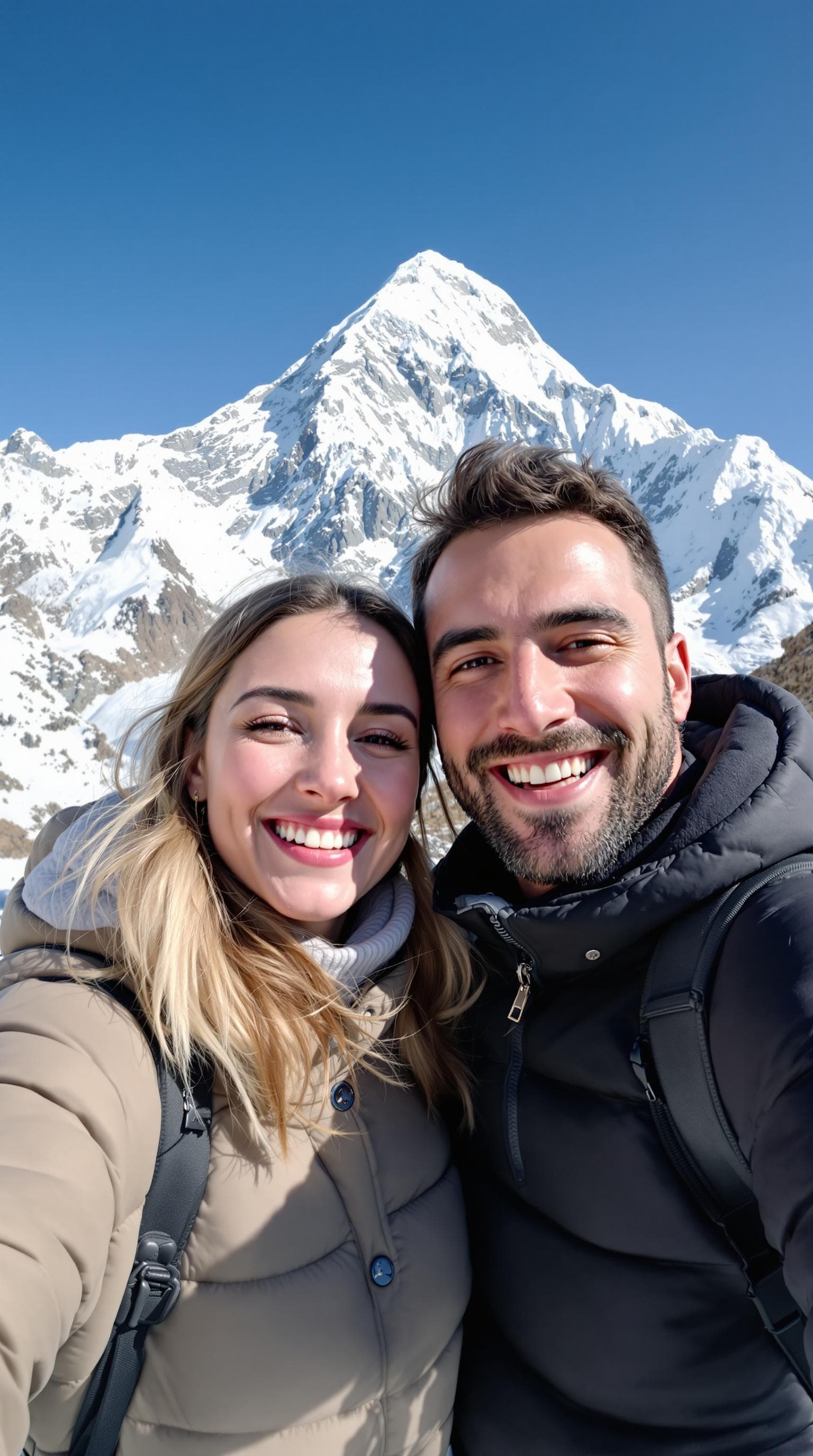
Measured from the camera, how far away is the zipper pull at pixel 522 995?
262 centimetres

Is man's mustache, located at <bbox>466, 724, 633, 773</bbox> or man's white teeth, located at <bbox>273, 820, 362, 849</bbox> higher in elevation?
man's mustache, located at <bbox>466, 724, 633, 773</bbox>

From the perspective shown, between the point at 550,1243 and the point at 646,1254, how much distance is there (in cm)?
33

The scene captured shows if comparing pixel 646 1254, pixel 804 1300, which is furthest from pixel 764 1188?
pixel 646 1254

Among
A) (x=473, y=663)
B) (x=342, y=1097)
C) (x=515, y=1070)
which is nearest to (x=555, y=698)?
(x=473, y=663)

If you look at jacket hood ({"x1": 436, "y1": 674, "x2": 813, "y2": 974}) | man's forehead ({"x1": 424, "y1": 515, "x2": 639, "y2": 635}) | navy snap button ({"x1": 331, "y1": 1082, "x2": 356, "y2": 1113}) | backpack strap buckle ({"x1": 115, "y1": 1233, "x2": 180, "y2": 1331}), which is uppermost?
man's forehead ({"x1": 424, "y1": 515, "x2": 639, "y2": 635})

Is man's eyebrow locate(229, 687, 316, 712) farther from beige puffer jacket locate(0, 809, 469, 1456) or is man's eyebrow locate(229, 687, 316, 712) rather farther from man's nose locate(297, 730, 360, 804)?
beige puffer jacket locate(0, 809, 469, 1456)

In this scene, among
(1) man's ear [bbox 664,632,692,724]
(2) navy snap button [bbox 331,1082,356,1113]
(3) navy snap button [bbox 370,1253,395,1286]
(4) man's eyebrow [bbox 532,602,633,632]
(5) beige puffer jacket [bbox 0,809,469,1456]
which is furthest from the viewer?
(1) man's ear [bbox 664,632,692,724]

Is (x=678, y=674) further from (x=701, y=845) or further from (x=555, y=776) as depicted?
(x=701, y=845)

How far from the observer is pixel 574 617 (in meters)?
2.72

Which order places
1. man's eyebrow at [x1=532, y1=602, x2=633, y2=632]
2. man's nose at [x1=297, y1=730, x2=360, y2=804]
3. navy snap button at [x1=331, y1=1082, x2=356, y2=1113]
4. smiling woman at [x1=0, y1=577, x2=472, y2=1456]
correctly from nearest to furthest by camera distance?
smiling woman at [x1=0, y1=577, x2=472, y2=1456]
navy snap button at [x1=331, y1=1082, x2=356, y2=1113]
man's nose at [x1=297, y1=730, x2=360, y2=804]
man's eyebrow at [x1=532, y1=602, x2=633, y2=632]

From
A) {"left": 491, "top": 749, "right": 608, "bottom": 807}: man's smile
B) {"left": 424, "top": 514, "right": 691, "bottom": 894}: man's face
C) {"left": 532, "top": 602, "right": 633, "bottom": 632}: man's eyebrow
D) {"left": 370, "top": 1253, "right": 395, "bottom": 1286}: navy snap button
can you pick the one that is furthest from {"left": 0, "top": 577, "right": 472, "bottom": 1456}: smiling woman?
{"left": 532, "top": 602, "right": 633, "bottom": 632}: man's eyebrow

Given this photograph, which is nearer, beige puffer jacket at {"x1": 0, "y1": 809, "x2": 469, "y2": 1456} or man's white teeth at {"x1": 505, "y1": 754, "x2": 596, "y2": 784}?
beige puffer jacket at {"x1": 0, "y1": 809, "x2": 469, "y2": 1456}

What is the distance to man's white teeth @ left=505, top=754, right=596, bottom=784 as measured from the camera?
2682mm

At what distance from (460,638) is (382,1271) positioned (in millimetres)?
1916
